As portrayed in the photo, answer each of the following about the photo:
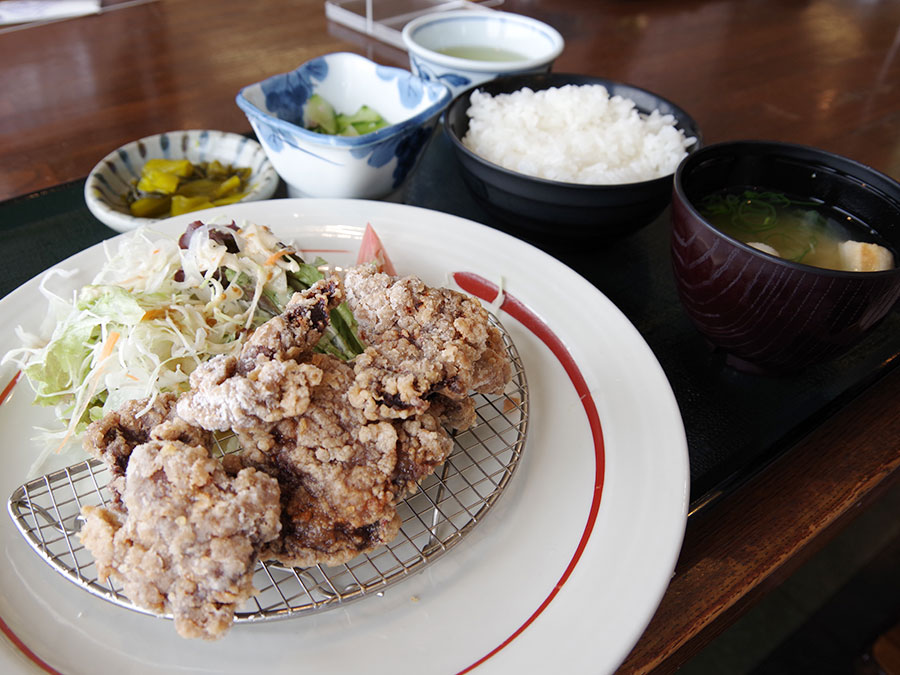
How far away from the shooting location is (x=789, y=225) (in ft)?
6.57

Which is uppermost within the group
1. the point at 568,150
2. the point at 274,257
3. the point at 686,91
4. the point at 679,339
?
the point at 568,150

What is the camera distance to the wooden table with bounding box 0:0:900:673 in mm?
1559

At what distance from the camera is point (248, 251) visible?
76.9 inches

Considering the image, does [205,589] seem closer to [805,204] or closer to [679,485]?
[679,485]

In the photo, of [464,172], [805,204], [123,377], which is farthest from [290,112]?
[805,204]

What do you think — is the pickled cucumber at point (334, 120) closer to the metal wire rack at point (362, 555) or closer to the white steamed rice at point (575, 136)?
the white steamed rice at point (575, 136)

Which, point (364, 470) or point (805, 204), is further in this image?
point (805, 204)

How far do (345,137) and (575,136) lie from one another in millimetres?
865

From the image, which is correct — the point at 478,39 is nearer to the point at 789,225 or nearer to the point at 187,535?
the point at 789,225

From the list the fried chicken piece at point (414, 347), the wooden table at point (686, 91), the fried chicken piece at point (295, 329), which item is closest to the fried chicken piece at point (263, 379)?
the fried chicken piece at point (295, 329)

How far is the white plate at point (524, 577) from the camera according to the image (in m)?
1.22

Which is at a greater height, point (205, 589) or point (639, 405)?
point (205, 589)

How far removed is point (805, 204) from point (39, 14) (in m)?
4.40

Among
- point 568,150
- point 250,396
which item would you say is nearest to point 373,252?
point 568,150
